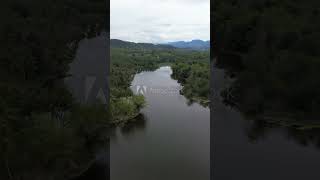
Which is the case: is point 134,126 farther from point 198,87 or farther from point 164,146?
point 198,87

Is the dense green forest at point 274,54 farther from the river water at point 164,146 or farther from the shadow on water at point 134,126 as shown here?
the shadow on water at point 134,126

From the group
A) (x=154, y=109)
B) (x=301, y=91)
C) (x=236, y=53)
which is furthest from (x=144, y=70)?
(x=301, y=91)

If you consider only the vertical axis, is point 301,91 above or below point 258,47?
below

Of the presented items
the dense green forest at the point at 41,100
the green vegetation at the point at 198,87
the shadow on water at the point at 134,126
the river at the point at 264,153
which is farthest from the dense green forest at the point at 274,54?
the green vegetation at the point at 198,87

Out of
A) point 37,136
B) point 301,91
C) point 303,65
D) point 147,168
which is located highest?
point 303,65

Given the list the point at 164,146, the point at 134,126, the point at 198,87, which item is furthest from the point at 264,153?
the point at 198,87

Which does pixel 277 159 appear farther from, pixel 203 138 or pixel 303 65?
pixel 203 138

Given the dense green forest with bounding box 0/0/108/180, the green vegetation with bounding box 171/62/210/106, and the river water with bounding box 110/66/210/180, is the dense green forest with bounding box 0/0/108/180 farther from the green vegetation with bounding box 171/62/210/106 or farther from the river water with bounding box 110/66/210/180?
the green vegetation with bounding box 171/62/210/106
